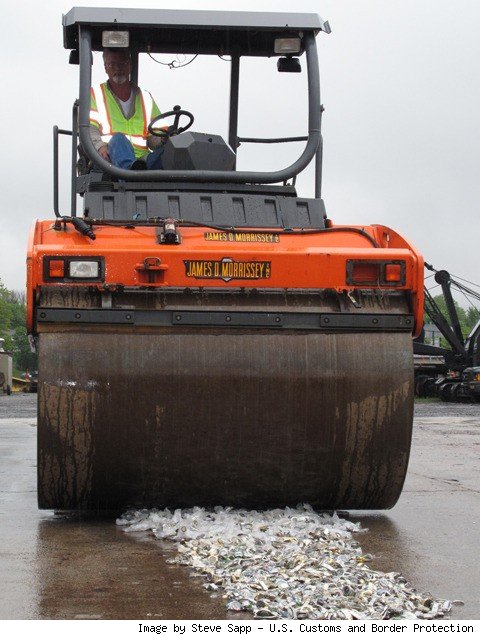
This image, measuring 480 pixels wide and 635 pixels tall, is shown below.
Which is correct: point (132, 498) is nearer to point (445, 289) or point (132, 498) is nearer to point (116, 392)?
point (116, 392)

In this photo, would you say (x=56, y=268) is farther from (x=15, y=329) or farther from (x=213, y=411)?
(x=15, y=329)

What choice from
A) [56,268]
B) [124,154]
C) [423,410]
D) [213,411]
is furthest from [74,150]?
[423,410]

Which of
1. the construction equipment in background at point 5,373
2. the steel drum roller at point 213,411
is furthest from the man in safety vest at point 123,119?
the construction equipment in background at point 5,373

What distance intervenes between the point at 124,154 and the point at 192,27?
0.89 meters

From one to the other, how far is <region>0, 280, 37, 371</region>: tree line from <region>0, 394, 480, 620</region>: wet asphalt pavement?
78241 millimetres

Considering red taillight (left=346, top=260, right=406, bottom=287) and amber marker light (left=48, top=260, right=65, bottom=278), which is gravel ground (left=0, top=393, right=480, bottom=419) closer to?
amber marker light (left=48, top=260, right=65, bottom=278)

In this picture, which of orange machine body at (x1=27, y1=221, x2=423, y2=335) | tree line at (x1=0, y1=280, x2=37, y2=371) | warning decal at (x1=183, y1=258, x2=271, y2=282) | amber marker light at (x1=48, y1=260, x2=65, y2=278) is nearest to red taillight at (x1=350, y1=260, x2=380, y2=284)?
orange machine body at (x1=27, y1=221, x2=423, y2=335)

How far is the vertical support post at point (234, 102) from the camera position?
A: 7.51 metres

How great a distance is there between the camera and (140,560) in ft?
16.9

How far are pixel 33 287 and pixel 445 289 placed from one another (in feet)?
94.5

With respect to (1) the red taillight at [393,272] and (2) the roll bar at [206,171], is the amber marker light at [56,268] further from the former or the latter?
(1) the red taillight at [393,272]

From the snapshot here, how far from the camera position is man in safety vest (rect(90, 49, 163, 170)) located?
Result: 6898 mm

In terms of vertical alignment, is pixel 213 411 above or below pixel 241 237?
below

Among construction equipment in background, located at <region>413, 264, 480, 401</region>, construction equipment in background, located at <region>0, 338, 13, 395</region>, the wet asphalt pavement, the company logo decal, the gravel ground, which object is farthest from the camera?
construction equipment in background, located at <region>0, 338, 13, 395</region>
